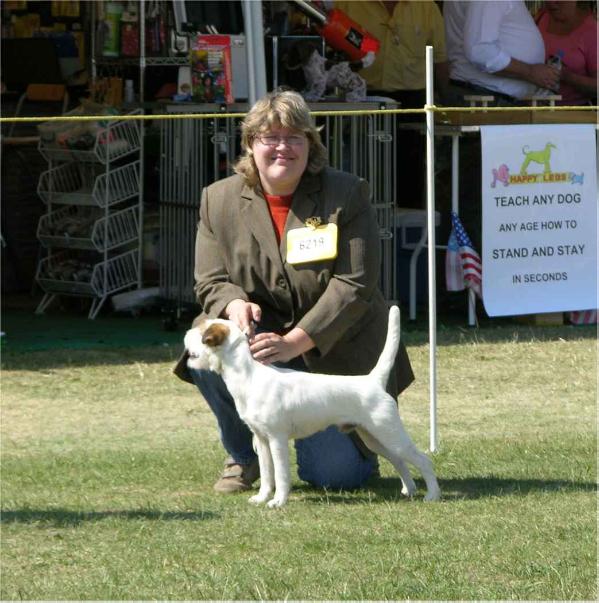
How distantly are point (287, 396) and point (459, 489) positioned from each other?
85 cm

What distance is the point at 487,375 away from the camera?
26.6 ft

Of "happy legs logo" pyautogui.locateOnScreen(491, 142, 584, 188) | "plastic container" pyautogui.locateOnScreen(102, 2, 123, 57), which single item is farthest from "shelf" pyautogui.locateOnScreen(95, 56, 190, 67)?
"happy legs logo" pyautogui.locateOnScreen(491, 142, 584, 188)

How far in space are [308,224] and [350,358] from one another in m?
Answer: 0.53

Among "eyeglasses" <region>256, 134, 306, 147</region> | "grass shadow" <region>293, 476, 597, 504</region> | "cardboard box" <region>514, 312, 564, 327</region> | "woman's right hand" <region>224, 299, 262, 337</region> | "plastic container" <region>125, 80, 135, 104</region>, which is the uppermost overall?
"plastic container" <region>125, 80, 135, 104</region>

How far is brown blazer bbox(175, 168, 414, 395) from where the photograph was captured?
5.11m

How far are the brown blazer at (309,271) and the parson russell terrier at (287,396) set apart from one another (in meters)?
0.19

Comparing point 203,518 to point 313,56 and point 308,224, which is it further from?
point 313,56

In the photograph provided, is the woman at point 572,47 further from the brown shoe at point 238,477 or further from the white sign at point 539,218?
the brown shoe at point 238,477

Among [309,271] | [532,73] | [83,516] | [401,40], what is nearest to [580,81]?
[532,73]

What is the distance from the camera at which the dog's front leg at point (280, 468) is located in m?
5.00

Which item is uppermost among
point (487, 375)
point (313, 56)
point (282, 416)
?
point (313, 56)

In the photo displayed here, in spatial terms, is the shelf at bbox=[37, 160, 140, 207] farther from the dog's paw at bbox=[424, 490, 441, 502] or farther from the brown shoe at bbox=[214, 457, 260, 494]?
the dog's paw at bbox=[424, 490, 441, 502]

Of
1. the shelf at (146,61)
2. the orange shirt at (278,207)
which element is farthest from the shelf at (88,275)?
the orange shirt at (278,207)

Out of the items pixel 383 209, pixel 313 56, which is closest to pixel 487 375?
pixel 383 209
